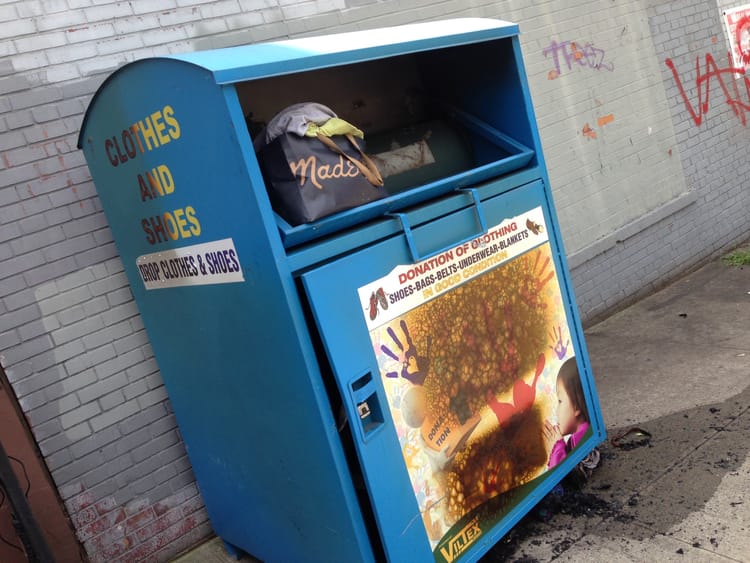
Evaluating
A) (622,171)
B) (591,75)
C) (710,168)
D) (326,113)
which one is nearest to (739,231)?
(710,168)

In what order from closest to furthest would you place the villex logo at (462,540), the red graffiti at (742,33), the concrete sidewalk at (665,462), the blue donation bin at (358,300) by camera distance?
the blue donation bin at (358,300) → the villex logo at (462,540) → the concrete sidewalk at (665,462) → the red graffiti at (742,33)

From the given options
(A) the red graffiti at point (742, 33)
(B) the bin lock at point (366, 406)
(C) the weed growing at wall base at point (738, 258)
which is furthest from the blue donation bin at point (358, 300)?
(A) the red graffiti at point (742, 33)

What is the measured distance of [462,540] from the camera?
106 inches

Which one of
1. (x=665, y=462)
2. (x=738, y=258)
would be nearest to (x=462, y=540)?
(x=665, y=462)

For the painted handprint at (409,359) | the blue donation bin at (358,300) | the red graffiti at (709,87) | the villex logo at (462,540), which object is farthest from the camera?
the red graffiti at (709,87)

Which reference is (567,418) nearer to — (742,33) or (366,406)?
(366,406)

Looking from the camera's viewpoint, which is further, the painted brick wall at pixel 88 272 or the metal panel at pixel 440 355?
the painted brick wall at pixel 88 272

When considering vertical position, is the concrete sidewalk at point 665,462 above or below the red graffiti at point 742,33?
below

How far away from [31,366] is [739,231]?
6636 mm

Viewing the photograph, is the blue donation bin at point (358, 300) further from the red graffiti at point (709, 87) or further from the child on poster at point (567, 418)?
the red graffiti at point (709, 87)

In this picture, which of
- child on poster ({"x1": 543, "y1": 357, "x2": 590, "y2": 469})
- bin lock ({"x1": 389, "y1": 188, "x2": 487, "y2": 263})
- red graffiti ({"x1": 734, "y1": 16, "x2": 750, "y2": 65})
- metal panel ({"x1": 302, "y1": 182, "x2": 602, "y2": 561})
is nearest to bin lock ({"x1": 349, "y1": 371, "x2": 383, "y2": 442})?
metal panel ({"x1": 302, "y1": 182, "x2": 602, "y2": 561})

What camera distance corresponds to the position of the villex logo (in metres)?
2.62

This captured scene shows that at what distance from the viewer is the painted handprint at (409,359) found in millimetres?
2467

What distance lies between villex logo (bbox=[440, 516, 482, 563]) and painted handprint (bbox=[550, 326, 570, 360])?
2.90 feet
